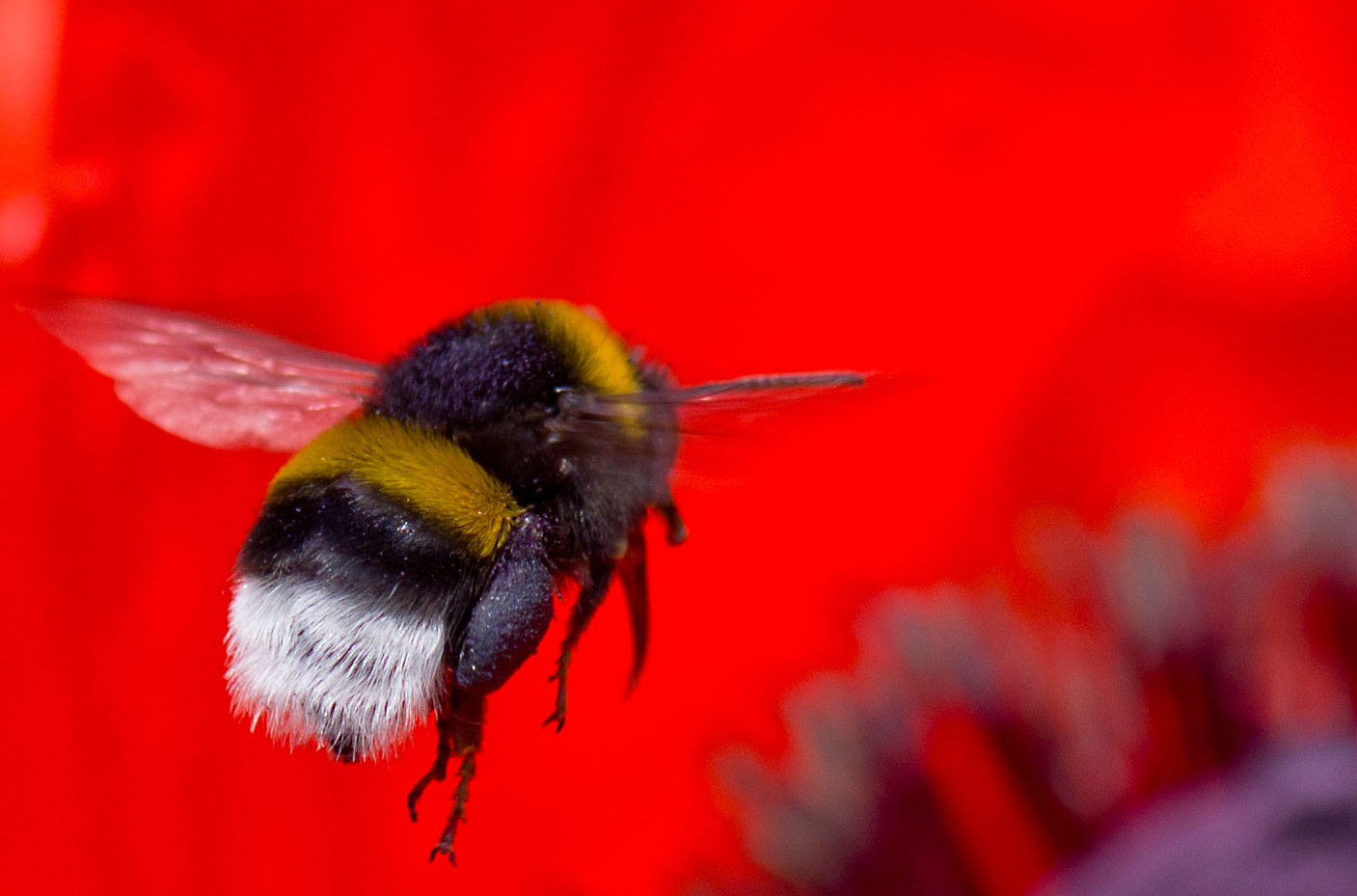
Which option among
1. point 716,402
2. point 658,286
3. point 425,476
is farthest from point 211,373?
point 658,286

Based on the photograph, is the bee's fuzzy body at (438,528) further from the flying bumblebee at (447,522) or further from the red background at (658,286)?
the red background at (658,286)

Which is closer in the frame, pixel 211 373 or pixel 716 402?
pixel 716 402

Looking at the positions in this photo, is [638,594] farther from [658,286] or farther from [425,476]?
[658,286]

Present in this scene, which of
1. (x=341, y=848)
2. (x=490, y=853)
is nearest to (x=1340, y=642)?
(x=490, y=853)

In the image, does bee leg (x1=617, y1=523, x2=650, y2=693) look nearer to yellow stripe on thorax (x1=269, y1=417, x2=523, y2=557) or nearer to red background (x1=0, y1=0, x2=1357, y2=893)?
yellow stripe on thorax (x1=269, y1=417, x2=523, y2=557)

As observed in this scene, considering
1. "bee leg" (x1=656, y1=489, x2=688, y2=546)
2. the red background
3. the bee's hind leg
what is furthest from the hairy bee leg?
the red background

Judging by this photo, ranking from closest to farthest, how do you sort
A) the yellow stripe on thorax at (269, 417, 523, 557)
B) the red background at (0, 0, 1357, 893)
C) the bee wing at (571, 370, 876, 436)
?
the bee wing at (571, 370, 876, 436) < the yellow stripe on thorax at (269, 417, 523, 557) < the red background at (0, 0, 1357, 893)

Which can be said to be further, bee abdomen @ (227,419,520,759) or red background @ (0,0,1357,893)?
red background @ (0,0,1357,893)
